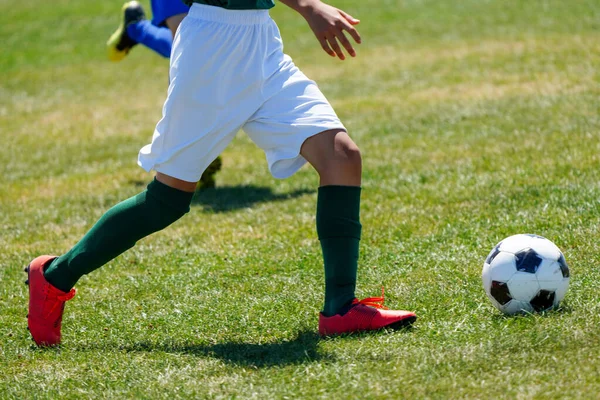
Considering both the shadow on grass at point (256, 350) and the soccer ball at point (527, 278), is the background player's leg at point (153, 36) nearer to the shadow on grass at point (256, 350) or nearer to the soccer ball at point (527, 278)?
the shadow on grass at point (256, 350)

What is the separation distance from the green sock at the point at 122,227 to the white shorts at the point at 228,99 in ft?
0.42

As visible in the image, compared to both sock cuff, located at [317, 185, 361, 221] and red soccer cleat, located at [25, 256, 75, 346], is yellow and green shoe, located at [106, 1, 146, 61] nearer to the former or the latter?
red soccer cleat, located at [25, 256, 75, 346]

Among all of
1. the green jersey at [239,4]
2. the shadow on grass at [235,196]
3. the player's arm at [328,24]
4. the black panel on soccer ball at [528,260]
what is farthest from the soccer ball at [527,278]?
the shadow on grass at [235,196]

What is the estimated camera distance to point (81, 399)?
135 inches

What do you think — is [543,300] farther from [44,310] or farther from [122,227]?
[44,310]

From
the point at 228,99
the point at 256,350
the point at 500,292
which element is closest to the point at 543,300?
the point at 500,292

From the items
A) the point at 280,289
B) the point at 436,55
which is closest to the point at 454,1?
the point at 436,55

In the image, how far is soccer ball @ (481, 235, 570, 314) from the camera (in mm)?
3885

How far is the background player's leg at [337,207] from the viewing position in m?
3.80

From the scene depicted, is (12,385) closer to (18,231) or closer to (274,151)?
(274,151)

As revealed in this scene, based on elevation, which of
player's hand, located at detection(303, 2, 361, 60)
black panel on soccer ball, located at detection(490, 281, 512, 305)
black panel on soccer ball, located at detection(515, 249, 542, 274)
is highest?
player's hand, located at detection(303, 2, 361, 60)

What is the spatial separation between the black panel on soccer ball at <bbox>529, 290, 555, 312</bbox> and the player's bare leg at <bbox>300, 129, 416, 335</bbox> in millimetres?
528

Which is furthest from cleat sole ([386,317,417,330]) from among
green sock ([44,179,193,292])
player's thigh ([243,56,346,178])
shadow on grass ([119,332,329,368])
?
green sock ([44,179,193,292])

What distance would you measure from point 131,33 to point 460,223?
14.3 feet
